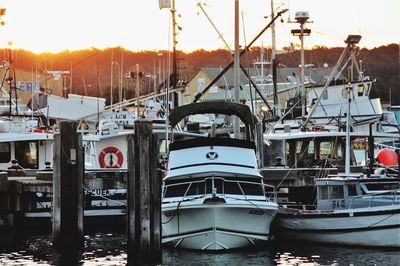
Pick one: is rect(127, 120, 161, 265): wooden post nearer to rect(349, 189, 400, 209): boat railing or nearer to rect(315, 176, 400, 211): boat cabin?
rect(315, 176, 400, 211): boat cabin

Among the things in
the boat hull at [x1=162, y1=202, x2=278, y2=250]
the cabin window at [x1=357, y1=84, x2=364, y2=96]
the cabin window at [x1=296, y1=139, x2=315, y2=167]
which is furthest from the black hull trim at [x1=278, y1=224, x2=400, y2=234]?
the cabin window at [x1=357, y1=84, x2=364, y2=96]

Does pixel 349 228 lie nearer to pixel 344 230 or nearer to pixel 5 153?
pixel 344 230

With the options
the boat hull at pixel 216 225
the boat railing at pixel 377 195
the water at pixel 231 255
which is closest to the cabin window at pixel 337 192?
the boat railing at pixel 377 195

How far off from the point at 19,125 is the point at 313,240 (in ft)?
50.7

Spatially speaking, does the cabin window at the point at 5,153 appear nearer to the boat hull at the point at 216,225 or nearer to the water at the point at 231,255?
the water at the point at 231,255

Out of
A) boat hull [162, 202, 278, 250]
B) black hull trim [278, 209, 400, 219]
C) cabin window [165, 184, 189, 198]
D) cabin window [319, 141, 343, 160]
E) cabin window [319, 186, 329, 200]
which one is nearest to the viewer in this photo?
boat hull [162, 202, 278, 250]

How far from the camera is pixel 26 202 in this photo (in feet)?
92.1

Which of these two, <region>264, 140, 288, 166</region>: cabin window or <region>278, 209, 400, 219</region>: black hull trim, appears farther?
<region>264, 140, 288, 166</region>: cabin window

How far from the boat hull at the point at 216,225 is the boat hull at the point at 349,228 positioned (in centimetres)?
170

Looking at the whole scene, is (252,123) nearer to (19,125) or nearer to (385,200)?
(385,200)

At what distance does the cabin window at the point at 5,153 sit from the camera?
3178 cm

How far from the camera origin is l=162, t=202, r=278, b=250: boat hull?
75.4 ft

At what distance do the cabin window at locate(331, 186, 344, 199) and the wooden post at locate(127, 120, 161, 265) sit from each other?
642 centimetres

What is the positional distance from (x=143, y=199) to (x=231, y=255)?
10.7 feet
